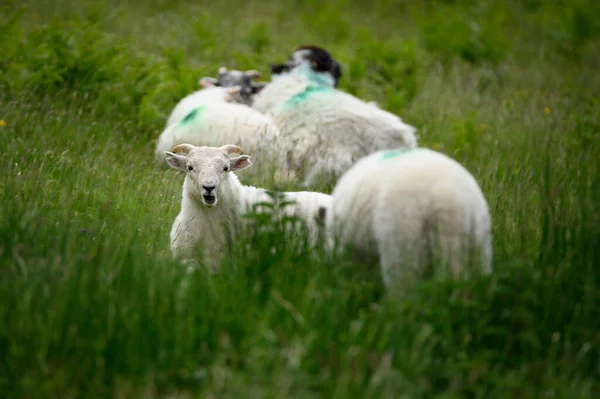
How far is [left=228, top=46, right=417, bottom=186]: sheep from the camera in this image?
289 inches

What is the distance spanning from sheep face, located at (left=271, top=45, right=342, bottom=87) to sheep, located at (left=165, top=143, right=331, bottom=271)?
134 inches

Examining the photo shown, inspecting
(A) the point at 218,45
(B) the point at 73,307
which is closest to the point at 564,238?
(B) the point at 73,307

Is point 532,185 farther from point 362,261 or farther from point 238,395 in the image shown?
point 238,395

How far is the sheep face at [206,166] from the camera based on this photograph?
16.8ft

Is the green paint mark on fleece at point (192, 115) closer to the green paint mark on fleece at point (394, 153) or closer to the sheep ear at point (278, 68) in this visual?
the sheep ear at point (278, 68)

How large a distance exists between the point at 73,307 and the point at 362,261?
1545mm

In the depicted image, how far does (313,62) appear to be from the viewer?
8727 mm

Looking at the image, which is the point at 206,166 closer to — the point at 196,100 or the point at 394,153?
the point at 394,153

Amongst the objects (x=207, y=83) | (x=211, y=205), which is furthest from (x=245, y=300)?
(x=207, y=83)

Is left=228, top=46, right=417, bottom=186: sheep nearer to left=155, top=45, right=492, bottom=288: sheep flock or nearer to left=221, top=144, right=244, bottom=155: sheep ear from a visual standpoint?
left=155, top=45, right=492, bottom=288: sheep flock

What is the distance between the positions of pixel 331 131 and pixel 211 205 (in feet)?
8.45

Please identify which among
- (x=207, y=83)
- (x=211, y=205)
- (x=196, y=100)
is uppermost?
(x=207, y=83)

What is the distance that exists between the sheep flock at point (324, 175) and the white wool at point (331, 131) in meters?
0.01

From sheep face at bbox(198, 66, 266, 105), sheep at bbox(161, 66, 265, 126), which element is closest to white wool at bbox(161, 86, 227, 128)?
sheep at bbox(161, 66, 265, 126)
